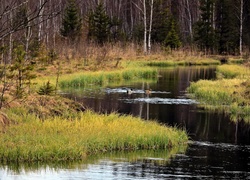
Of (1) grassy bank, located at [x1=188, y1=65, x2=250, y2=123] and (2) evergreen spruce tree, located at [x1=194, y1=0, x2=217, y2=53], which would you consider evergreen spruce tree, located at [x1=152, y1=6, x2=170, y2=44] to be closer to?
(2) evergreen spruce tree, located at [x1=194, y1=0, x2=217, y2=53]

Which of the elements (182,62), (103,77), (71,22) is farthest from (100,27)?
(103,77)

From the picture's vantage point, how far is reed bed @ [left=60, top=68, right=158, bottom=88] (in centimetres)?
3067

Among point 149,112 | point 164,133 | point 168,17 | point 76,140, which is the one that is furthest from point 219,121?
point 168,17

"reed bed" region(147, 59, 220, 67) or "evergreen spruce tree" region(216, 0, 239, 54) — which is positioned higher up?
"evergreen spruce tree" region(216, 0, 239, 54)

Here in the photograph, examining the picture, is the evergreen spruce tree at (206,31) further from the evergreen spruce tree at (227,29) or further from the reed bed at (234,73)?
the reed bed at (234,73)

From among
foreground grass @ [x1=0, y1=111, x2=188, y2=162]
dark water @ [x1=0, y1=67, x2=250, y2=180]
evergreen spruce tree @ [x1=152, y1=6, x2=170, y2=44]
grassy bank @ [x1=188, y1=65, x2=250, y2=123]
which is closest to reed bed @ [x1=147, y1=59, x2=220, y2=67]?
evergreen spruce tree @ [x1=152, y1=6, x2=170, y2=44]

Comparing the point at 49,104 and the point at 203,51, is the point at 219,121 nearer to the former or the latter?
the point at 49,104

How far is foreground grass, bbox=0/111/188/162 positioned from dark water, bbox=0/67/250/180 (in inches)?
14.9

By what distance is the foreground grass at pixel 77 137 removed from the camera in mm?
13125

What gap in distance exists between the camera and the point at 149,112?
2266cm

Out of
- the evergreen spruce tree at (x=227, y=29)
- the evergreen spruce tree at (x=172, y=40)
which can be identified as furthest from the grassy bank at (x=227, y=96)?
the evergreen spruce tree at (x=227, y=29)

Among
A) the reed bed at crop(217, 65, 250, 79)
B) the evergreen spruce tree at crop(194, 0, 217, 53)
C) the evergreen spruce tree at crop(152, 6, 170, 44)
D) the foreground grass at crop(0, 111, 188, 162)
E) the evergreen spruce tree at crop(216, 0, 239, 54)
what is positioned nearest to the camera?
the foreground grass at crop(0, 111, 188, 162)

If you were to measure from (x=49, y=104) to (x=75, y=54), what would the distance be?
21.4 m

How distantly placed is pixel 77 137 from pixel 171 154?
7.95ft
